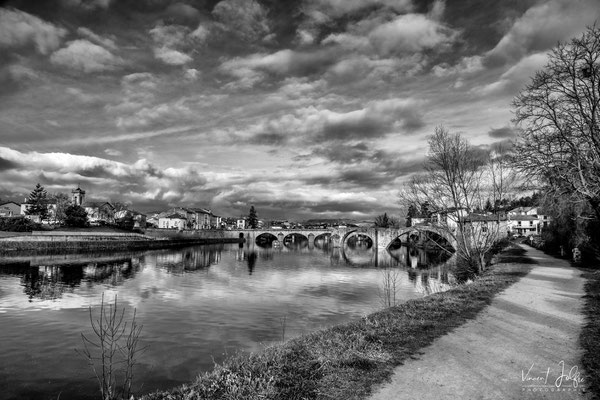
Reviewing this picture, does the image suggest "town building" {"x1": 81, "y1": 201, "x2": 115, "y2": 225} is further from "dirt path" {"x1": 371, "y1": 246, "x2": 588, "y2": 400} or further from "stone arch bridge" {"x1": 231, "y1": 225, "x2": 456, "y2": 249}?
"dirt path" {"x1": 371, "y1": 246, "x2": 588, "y2": 400}

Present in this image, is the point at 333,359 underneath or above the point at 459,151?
underneath

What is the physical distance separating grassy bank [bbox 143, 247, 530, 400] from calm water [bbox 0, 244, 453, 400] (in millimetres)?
4461

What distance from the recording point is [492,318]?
10367 mm

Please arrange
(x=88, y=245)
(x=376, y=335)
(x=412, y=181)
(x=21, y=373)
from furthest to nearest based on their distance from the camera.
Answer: (x=88, y=245)
(x=412, y=181)
(x=21, y=373)
(x=376, y=335)

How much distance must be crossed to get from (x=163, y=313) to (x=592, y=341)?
57.4ft

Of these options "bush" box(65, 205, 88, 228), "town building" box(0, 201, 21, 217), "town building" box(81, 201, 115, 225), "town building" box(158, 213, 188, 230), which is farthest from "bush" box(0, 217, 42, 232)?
"town building" box(158, 213, 188, 230)

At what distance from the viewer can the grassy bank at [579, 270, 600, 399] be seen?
5.91 meters

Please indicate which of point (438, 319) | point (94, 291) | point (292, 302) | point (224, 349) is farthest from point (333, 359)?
point (94, 291)

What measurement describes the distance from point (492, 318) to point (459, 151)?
51.8 ft

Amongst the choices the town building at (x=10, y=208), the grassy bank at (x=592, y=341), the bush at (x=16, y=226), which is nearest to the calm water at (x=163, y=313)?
the grassy bank at (x=592, y=341)

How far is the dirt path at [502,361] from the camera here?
570 centimetres

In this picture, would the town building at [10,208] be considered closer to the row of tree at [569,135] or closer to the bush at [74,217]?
the bush at [74,217]

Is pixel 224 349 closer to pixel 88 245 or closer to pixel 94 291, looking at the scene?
pixel 94 291

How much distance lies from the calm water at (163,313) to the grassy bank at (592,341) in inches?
364
